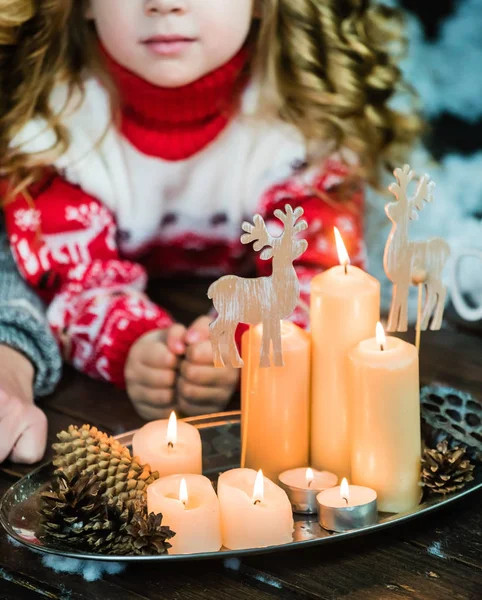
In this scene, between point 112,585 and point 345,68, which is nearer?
point 112,585

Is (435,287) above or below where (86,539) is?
above

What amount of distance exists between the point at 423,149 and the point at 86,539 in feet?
2.18

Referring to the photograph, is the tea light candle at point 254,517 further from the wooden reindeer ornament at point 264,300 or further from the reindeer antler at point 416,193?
the reindeer antler at point 416,193

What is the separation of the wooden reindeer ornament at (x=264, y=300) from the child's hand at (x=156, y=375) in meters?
0.19

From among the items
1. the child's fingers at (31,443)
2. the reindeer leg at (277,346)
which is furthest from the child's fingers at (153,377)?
the reindeer leg at (277,346)

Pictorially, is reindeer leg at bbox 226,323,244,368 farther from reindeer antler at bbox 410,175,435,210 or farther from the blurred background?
the blurred background

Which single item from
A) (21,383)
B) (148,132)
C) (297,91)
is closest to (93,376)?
(21,383)

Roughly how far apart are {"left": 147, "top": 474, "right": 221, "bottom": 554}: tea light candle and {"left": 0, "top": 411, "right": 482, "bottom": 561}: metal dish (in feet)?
0.04

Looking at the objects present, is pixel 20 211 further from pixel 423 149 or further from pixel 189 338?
pixel 423 149

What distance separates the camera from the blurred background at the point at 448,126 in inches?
43.7

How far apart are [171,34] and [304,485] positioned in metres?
0.46

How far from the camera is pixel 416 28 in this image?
3.66 ft

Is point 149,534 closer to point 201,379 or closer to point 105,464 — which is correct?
point 105,464

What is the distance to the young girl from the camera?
973 millimetres
